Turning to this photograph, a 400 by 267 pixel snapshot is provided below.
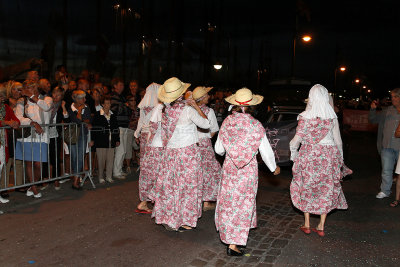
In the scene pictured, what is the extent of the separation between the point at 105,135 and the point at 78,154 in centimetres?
72

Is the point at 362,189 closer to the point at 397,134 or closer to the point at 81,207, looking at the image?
the point at 397,134

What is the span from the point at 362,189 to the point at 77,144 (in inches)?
255

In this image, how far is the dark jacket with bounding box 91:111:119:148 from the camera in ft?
27.5

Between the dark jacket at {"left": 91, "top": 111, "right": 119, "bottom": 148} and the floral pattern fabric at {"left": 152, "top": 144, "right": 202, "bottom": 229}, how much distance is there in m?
3.36

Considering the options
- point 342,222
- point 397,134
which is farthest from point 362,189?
point 342,222

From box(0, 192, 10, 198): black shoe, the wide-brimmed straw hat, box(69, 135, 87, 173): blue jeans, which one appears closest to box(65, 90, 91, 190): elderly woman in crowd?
box(69, 135, 87, 173): blue jeans

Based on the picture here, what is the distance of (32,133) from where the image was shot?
7.20m

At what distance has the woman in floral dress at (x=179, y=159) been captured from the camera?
529 cm

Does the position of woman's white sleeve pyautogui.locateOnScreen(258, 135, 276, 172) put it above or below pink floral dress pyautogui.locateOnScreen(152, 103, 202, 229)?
above

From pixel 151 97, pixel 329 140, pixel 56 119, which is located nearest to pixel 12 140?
pixel 56 119

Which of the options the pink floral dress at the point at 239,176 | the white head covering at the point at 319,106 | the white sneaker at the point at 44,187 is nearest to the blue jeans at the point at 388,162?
the white head covering at the point at 319,106

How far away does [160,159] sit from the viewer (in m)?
6.02

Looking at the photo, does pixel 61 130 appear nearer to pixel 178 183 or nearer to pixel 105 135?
pixel 105 135

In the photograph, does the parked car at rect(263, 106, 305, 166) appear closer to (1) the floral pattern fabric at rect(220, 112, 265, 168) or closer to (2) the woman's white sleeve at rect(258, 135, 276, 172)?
(2) the woman's white sleeve at rect(258, 135, 276, 172)
